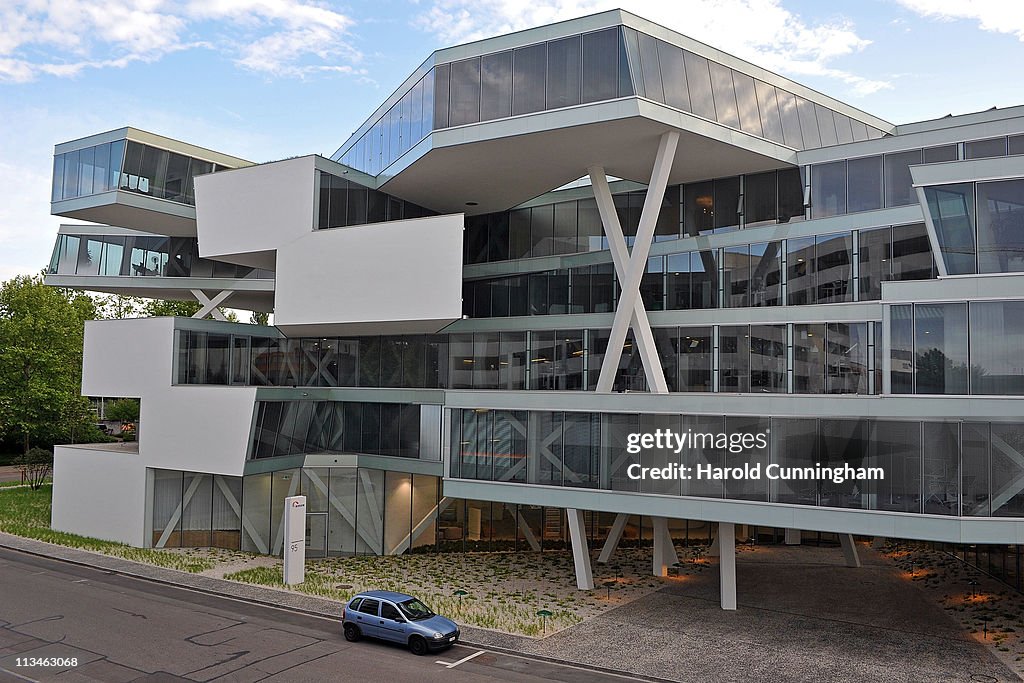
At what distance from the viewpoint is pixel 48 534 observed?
3522 cm

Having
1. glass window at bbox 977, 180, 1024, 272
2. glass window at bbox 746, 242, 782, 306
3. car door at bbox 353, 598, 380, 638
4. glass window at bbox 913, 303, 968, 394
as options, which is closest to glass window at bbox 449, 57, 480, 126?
glass window at bbox 746, 242, 782, 306

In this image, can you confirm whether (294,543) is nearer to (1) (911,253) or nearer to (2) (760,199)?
(2) (760,199)

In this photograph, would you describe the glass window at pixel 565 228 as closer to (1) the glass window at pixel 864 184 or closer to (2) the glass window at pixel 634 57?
(2) the glass window at pixel 634 57

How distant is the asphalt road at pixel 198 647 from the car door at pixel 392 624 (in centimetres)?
40

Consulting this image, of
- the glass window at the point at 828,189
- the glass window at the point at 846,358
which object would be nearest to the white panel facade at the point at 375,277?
the glass window at the point at 828,189

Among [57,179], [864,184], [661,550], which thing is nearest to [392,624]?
[661,550]

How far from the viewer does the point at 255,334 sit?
117 ft

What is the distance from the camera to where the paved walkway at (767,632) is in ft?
65.1

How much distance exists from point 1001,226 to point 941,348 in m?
3.56

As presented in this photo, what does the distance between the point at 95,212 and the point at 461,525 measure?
21.8 meters

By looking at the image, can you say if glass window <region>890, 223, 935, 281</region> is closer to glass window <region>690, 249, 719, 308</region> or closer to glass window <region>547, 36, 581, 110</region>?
glass window <region>690, 249, 719, 308</region>

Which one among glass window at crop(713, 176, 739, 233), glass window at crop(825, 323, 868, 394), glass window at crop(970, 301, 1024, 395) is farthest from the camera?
glass window at crop(713, 176, 739, 233)

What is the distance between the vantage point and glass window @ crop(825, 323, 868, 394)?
27438 mm

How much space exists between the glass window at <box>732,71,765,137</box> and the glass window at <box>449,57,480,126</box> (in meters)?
9.54
